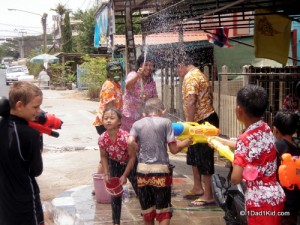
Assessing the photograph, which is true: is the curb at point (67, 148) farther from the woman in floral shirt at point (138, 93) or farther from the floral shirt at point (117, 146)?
the floral shirt at point (117, 146)

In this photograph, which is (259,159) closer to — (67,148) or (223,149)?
(223,149)

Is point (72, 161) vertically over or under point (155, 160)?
under

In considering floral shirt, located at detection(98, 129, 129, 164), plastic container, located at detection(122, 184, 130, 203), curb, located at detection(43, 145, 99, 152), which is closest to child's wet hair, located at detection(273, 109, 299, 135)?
floral shirt, located at detection(98, 129, 129, 164)

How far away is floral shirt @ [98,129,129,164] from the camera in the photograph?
4.80 meters

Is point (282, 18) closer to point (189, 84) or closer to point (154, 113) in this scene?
point (189, 84)

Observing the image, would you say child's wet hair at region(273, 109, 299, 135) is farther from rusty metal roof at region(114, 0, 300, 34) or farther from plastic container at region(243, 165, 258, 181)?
rusty metal roof at region(114, 0, 300, 34)

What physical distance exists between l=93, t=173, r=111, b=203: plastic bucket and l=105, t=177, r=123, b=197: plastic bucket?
0.91 m

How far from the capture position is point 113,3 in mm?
9250

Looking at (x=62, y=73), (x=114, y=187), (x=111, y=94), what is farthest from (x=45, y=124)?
(x=62, y=73)

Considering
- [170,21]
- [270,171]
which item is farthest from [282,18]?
[270,171]

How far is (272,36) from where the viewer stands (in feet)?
23.5

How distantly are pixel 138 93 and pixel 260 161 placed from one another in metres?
3.01

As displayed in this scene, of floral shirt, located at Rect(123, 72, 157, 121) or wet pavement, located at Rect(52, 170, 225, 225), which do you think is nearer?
wet pavement, located at Rect(52, 170, 225, 225)

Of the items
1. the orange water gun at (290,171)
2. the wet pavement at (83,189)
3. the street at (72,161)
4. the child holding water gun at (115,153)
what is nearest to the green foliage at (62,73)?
the street at (72,161)
